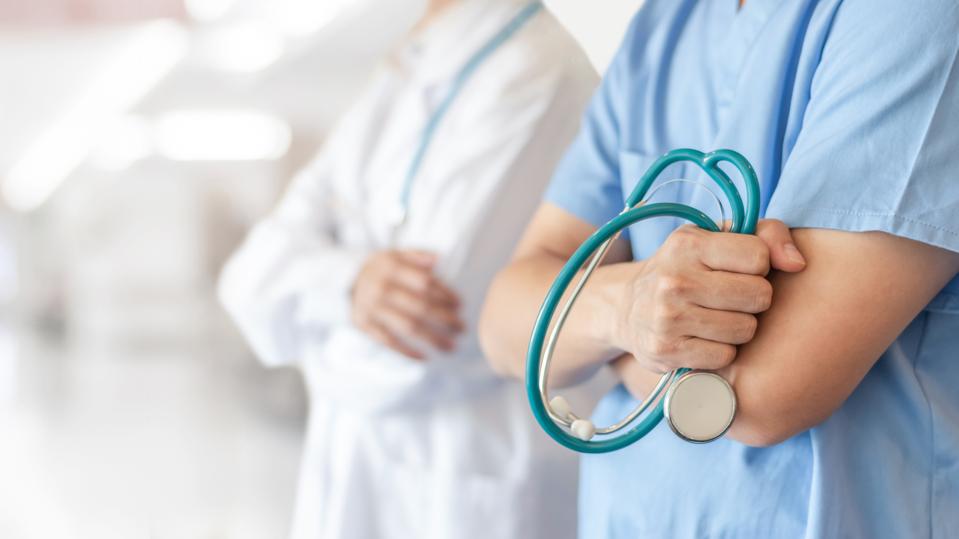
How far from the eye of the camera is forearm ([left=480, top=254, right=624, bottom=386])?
636 millimetres

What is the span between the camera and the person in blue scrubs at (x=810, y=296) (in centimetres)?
52

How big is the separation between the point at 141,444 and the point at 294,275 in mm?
2854

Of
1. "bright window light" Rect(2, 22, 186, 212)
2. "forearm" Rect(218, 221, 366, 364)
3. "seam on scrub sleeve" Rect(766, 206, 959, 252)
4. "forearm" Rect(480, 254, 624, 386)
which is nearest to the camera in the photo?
"seam on scrub sleeve" Rect(766, 206, 959, 252)

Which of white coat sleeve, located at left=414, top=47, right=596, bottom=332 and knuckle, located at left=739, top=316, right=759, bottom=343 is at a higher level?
white coat sleeve, located at left=414, top=47, right=596, bottom=332

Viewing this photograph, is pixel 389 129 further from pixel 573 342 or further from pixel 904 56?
pixel 904 56

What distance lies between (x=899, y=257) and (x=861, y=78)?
98mm

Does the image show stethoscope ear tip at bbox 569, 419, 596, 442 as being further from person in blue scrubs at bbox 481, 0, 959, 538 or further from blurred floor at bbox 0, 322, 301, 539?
blurred floor at bbox 0, 322, 301, 539

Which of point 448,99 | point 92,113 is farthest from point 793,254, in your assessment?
point 92,113

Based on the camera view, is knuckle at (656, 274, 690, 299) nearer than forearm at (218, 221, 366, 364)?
Yes

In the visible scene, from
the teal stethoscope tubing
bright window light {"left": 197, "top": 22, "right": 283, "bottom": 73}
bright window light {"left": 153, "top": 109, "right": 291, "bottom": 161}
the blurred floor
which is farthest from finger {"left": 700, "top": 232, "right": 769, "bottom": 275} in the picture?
bright window light {"left": 153, "top": 109, "right": 291, "bottom": 161}

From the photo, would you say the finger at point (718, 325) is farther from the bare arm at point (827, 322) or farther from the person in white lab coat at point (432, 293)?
the person in white lab coat at point (432, 293)

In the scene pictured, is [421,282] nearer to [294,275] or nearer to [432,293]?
[432,293]

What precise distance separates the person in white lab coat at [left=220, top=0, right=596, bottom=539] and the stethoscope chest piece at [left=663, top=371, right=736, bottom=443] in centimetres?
57

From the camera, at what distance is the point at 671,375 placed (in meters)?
0.56
